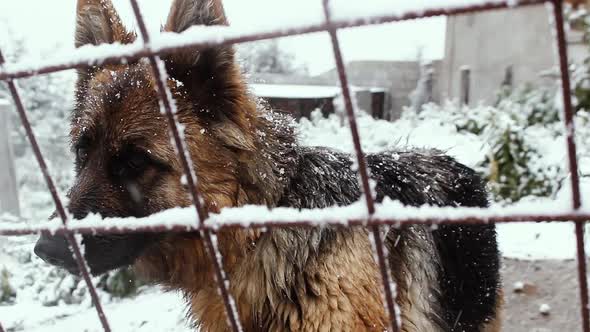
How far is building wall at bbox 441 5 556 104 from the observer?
13766mm

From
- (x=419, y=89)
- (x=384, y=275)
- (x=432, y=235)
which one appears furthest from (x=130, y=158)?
(x=419, y=89)

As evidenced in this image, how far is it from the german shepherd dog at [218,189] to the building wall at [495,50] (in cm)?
1171

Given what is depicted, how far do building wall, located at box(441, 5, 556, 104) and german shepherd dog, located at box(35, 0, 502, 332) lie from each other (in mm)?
11705

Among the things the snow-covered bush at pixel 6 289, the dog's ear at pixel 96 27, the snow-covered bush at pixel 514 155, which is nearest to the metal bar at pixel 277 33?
the dog's ear at pixel 96 27

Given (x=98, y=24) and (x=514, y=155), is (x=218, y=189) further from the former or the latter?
(x=514, y=155)

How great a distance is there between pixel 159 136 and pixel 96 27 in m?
0.73

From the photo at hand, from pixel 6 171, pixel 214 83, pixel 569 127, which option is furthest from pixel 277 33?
pixel 6 171

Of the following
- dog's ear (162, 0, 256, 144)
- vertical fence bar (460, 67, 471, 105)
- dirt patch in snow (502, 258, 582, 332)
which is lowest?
dirt patch in snow (502, 258, 582, 332)

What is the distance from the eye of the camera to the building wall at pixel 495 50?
13.8m

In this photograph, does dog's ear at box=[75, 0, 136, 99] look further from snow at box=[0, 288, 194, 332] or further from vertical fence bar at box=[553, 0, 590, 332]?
snow at box=[0, 288, 194, 332]

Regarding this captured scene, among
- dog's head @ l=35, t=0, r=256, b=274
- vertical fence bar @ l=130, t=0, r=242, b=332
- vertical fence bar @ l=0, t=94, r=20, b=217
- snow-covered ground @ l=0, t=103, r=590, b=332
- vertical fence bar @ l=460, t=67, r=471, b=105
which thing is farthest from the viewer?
vertical fence bar @ l=460, t=67, r=471, b=105

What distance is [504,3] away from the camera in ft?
3.04

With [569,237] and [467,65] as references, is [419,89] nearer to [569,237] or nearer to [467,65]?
[467,65]

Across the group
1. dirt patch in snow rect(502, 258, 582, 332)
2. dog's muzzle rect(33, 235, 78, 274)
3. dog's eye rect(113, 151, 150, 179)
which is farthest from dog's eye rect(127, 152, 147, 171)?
dirt patch in snow rect(502, 258, 582, 332)
